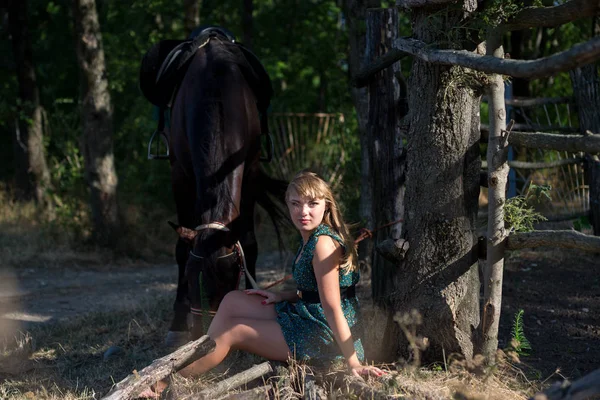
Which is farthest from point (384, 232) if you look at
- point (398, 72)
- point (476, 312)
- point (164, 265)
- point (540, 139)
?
point (164, 265)

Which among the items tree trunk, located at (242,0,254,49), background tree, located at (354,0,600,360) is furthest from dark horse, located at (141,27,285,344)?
tree trunk, located at (242,0,254,49)

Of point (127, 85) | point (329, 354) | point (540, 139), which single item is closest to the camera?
point (540, 139)

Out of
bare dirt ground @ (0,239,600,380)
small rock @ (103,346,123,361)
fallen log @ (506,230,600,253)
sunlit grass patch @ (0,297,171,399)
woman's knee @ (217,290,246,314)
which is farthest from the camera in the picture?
small rock @ (103,346,123,361)

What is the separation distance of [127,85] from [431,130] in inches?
382

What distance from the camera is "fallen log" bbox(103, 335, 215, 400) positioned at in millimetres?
2938

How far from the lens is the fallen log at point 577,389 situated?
215 cm

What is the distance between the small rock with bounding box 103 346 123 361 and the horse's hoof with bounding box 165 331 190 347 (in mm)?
295

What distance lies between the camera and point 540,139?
9.74 ft

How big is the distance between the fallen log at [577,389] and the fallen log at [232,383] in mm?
1381

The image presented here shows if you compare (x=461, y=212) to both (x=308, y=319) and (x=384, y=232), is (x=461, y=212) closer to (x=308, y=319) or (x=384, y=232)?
(x=308, y=319)

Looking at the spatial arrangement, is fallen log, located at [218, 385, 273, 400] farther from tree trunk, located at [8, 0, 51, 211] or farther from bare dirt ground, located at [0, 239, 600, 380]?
tree trunk, located at [8, 0, 51, 211]

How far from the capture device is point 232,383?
3139mm

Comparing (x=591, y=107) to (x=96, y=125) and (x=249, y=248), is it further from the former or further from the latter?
(x=96, y=125)

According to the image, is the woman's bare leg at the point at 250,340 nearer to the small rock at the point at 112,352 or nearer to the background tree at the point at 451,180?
the background tree at the point at 451,180
